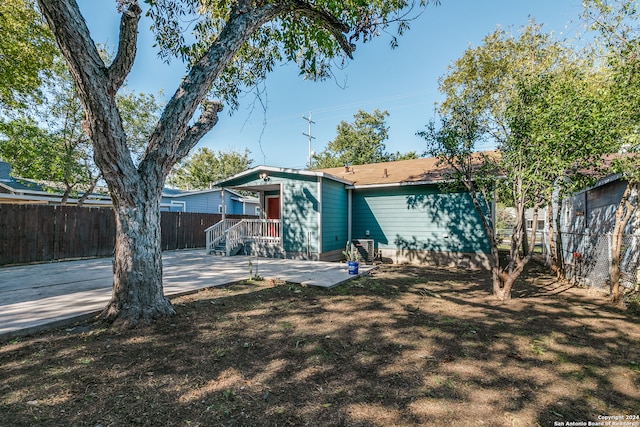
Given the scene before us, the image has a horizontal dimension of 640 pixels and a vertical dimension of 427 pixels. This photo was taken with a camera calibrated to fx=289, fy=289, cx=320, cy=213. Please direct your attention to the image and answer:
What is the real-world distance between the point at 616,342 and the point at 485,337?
61.1 inches

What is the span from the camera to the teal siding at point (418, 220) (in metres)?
9.33

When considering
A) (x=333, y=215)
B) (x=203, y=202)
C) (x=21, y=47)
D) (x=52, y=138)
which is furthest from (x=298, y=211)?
(x=203, y=202)

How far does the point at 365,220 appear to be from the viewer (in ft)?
36.7

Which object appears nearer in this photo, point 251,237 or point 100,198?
point 251,237

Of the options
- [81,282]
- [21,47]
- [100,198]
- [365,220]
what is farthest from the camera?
[100,198]

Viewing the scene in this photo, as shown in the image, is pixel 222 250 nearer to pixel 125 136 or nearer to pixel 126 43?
pixel 125 136

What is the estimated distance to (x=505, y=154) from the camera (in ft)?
17.9

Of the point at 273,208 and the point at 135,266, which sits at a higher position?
the point at 273,208

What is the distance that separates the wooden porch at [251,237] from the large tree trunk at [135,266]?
655 cm

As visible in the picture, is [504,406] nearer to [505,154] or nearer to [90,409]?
[90,409]

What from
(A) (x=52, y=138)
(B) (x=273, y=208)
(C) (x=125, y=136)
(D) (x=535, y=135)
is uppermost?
(A) (x=52, y=138)

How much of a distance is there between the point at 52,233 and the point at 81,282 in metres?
5.03

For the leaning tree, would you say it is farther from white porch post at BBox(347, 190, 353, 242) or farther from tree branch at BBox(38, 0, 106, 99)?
white porch post at BBox(347, 190, 353, 242)

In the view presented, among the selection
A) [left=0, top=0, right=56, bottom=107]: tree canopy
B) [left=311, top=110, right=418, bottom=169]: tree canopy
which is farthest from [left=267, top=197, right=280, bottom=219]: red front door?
[left=311, top=110, right=418, bottom=169]: tree canopy
